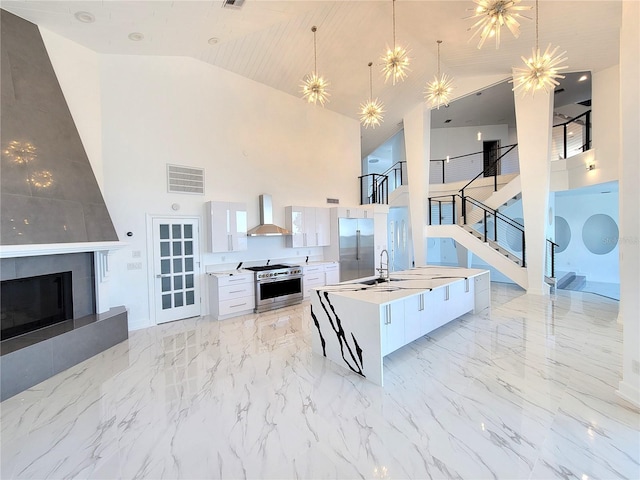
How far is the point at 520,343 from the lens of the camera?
12.6 feet

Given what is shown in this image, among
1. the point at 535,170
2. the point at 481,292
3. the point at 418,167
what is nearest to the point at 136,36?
the point at 418,167

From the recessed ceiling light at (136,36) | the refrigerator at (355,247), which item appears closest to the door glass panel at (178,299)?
the refrigerator at (355,247)

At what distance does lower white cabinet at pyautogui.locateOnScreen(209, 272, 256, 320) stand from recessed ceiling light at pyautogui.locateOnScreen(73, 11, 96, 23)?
416 centimetres

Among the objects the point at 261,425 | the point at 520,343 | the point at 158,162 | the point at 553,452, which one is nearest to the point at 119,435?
the point at 261,425

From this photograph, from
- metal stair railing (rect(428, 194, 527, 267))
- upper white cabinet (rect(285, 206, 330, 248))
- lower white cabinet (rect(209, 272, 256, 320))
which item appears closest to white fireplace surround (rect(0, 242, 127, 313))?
lower white cabinet (rect(209, 272, 256, 320))

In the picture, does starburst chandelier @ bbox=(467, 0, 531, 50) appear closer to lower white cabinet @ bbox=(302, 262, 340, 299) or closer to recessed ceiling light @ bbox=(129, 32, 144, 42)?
recessed ceiling light @ bbox=(129, 32, 144, 42)

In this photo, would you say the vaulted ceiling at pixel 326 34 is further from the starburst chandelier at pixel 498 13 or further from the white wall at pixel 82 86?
the starburst chandelier at pixel 498 13

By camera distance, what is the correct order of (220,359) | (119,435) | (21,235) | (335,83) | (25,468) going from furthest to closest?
(335,83), (220,359), (21,235), (119,435), (25,468)

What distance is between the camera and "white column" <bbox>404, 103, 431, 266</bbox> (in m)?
7.89

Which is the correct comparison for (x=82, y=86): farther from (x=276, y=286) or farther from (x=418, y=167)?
(x=418, y=167)

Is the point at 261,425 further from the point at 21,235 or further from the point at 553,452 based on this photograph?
the point at 21,235

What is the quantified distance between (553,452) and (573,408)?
77cm

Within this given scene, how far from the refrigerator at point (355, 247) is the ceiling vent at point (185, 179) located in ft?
11.1

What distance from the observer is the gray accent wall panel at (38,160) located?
123 inches
